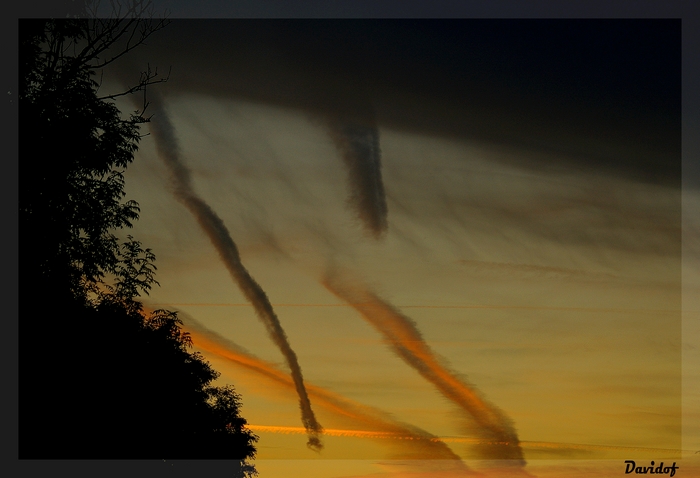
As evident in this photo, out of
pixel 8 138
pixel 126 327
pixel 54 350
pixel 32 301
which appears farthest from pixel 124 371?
pixel 8 138

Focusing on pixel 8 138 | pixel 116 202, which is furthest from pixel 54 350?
pixel 8 138

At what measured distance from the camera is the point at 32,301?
21.6 m

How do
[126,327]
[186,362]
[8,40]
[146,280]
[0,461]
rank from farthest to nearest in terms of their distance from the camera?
[186,362], [126,327], [146,280], [8,40], [0,461]

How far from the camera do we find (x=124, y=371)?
31.9 metres

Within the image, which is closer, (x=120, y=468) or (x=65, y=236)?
(x=65, y=236)

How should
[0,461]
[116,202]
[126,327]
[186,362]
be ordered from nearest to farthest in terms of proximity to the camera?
[0,461] < [116,202] < [126,327] < [186,362]

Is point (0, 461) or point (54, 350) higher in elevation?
point (54, 350)

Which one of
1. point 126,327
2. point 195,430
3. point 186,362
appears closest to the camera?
point 126,327

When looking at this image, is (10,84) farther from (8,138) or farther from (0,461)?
(0,461)

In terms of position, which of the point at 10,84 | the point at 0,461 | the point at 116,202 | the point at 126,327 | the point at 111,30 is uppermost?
the point at 111,30

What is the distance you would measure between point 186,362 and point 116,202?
117 ft

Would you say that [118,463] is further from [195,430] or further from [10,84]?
[195,430]

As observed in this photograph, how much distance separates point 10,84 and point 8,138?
1.72 metres

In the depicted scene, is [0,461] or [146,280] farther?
[146,280]
